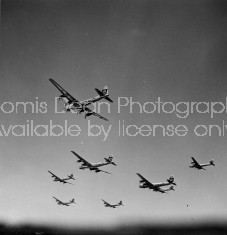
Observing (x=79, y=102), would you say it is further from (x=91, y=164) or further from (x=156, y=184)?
(x=156, y=184)

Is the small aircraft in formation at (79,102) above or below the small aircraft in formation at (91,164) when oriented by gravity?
above

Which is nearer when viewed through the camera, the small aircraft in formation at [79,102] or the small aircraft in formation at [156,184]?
the small aircraft in formation at [79,102]

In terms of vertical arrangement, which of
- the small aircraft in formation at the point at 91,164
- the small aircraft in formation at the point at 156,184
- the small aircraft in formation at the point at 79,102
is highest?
the small aircraft in formation at the point at 79,102

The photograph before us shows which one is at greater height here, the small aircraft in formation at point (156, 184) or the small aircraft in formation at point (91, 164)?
the small aircraft in formation at point (91, 164)

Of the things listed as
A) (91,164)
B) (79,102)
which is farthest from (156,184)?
(79,102)

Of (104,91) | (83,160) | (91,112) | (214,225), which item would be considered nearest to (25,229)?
(83,160)

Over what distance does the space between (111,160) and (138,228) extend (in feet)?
33.8

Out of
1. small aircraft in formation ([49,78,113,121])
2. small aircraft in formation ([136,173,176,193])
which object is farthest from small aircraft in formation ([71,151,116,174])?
small aircraft in formation ([49,78,113,121])

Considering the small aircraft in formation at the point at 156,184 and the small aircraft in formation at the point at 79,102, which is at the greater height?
the small aircraft in formation at the point at 79,102

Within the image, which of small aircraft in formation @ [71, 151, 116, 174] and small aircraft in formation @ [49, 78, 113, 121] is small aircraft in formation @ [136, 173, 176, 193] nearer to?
small aircraft in formation @ [71, 151, 116, 174]

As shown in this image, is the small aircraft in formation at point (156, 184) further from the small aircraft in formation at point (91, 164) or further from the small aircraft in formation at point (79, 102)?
the small aircraft in formation at point (79, 102)

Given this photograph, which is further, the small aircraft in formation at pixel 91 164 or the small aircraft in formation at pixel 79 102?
the small aircraft in formation at pixel 91 164

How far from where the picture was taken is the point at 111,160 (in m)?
52.5

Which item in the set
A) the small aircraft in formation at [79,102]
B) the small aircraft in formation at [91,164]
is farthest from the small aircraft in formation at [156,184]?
the small aircraft in formation at [79,102]
